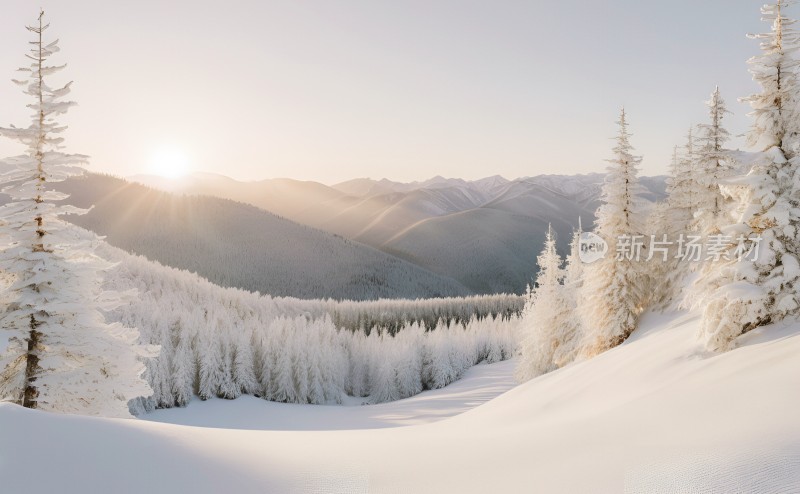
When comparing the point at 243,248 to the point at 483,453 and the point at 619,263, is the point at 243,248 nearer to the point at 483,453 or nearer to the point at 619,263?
the point at 619,263

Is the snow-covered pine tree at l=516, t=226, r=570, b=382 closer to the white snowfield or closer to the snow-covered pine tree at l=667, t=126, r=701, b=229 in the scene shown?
the snow-covered pine tree at l=667, t=126, r=701, b=229

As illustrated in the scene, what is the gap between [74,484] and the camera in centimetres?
475

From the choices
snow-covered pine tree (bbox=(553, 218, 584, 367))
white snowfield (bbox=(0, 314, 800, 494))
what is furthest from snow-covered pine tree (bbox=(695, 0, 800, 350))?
snow-covered pine tree (bbox=(553, 218, 584, 367))

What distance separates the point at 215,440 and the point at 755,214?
43.8ft

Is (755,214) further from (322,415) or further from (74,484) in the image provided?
(322,415)

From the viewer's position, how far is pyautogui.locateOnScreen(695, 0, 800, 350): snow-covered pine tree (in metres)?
10.4

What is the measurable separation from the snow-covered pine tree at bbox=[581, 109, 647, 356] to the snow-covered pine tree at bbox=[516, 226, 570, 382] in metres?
5.48

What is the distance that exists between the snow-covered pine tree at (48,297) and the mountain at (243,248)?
145 m

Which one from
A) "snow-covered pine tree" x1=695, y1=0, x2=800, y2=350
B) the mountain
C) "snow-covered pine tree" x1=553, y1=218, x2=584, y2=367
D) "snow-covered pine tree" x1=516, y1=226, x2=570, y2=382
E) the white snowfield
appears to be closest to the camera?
the white snowfield

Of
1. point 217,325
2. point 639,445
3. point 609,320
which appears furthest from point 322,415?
point 639,445

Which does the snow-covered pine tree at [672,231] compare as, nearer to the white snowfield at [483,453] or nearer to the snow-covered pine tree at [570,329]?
the snow-covered pine tree at [570,329]

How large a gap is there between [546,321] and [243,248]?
16014cm

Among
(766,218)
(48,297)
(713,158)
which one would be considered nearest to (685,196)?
(713,158)

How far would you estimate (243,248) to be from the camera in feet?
568
